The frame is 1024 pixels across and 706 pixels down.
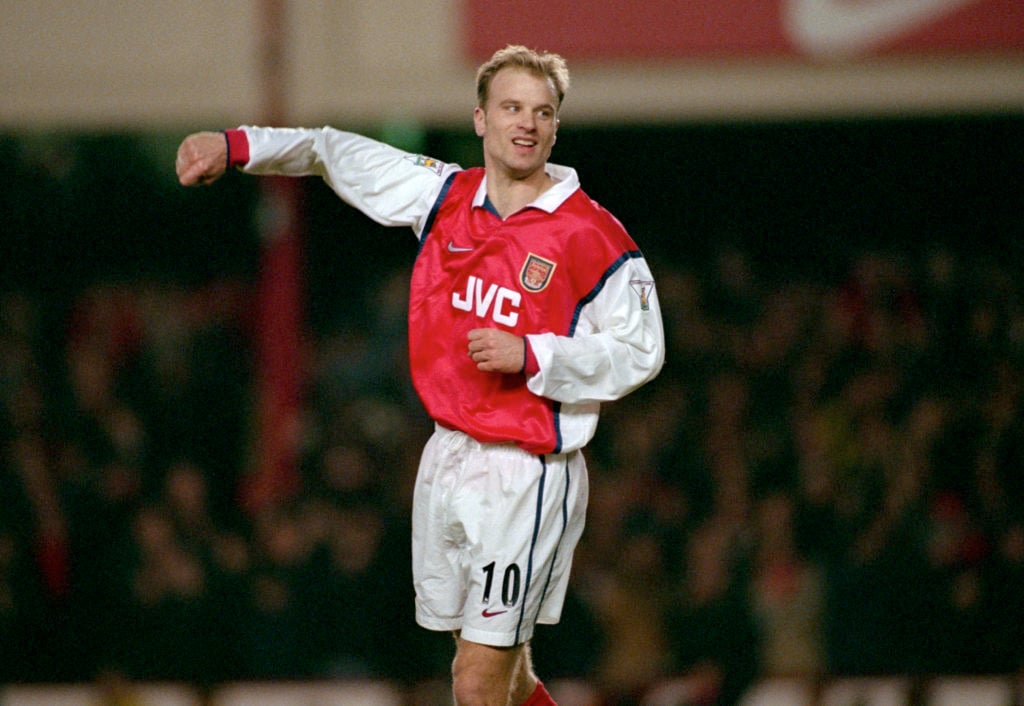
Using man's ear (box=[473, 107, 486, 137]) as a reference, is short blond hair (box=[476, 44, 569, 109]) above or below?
above

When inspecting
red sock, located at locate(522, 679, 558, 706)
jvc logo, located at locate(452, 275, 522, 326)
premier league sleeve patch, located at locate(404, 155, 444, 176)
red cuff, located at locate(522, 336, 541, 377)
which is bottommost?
red sock, located at locate(522, 679, 558, 706)

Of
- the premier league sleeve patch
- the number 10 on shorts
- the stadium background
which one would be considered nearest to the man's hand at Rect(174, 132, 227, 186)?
the premier league sleeve patch

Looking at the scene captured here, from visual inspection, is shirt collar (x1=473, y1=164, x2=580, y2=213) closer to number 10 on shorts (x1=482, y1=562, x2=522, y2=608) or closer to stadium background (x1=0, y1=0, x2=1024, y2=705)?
number 10 on shorts (x1=482, y1=562, x2=522, y2=608)

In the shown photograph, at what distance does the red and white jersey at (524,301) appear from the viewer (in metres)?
2.80

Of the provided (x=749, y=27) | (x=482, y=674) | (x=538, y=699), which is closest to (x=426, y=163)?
(x=482, y=674)

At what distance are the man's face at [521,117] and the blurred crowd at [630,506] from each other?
2414 millimetres

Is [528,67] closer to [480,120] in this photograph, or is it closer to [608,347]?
[480,120]

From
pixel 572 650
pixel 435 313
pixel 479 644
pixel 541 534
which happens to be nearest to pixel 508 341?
pixel 435 313

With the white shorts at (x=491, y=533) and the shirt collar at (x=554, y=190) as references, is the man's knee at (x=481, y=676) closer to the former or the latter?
the white shorts at (x=491, y=533)

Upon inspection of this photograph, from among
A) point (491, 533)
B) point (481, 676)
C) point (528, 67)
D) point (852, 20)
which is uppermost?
point (852, 20)

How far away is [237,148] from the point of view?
2906 millimetres

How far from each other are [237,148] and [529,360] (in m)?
0.77

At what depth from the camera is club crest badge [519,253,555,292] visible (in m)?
2.82

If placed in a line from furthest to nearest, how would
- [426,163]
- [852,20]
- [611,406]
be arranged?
1. [611,406]
2. [852,20]
3. [426,163]
